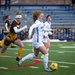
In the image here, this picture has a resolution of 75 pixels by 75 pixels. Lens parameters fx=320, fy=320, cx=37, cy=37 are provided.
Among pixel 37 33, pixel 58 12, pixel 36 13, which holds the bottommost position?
pixel 58 12

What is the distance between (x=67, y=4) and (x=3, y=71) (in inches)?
923

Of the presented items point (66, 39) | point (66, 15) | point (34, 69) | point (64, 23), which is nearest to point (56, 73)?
point (34, 69)

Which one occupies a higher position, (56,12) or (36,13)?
(36,13)

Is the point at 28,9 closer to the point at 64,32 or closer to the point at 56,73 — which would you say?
the point at 64,32

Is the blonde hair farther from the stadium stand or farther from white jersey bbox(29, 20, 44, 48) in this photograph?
the stadium stand

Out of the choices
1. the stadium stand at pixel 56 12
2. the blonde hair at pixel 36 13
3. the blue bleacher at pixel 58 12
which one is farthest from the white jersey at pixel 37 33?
the blue bleacher at pixel 58 12

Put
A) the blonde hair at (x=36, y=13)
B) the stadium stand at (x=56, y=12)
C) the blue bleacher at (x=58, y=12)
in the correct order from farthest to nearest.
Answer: the blue bleacher at (x=58, y=12) < the stadium stand at (x=56, y=12) < the blonde hair at (x=36, y=13)

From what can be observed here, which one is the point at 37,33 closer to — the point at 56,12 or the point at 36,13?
the point at 36,13

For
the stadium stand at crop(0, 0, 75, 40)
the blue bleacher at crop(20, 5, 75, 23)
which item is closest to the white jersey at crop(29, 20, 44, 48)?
the stadium stand at crop(0, 0, 75, 40)

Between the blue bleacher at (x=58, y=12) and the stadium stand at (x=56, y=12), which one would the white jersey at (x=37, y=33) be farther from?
the blue bleacher at (x=58, y=12)

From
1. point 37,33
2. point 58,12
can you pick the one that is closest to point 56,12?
point 58,12

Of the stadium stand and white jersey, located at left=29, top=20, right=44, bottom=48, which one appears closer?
white jersey, located at left=29, top=20, right=44, bottom=48

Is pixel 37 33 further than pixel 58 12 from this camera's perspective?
No

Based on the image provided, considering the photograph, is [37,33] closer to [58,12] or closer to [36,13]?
[36,13]
